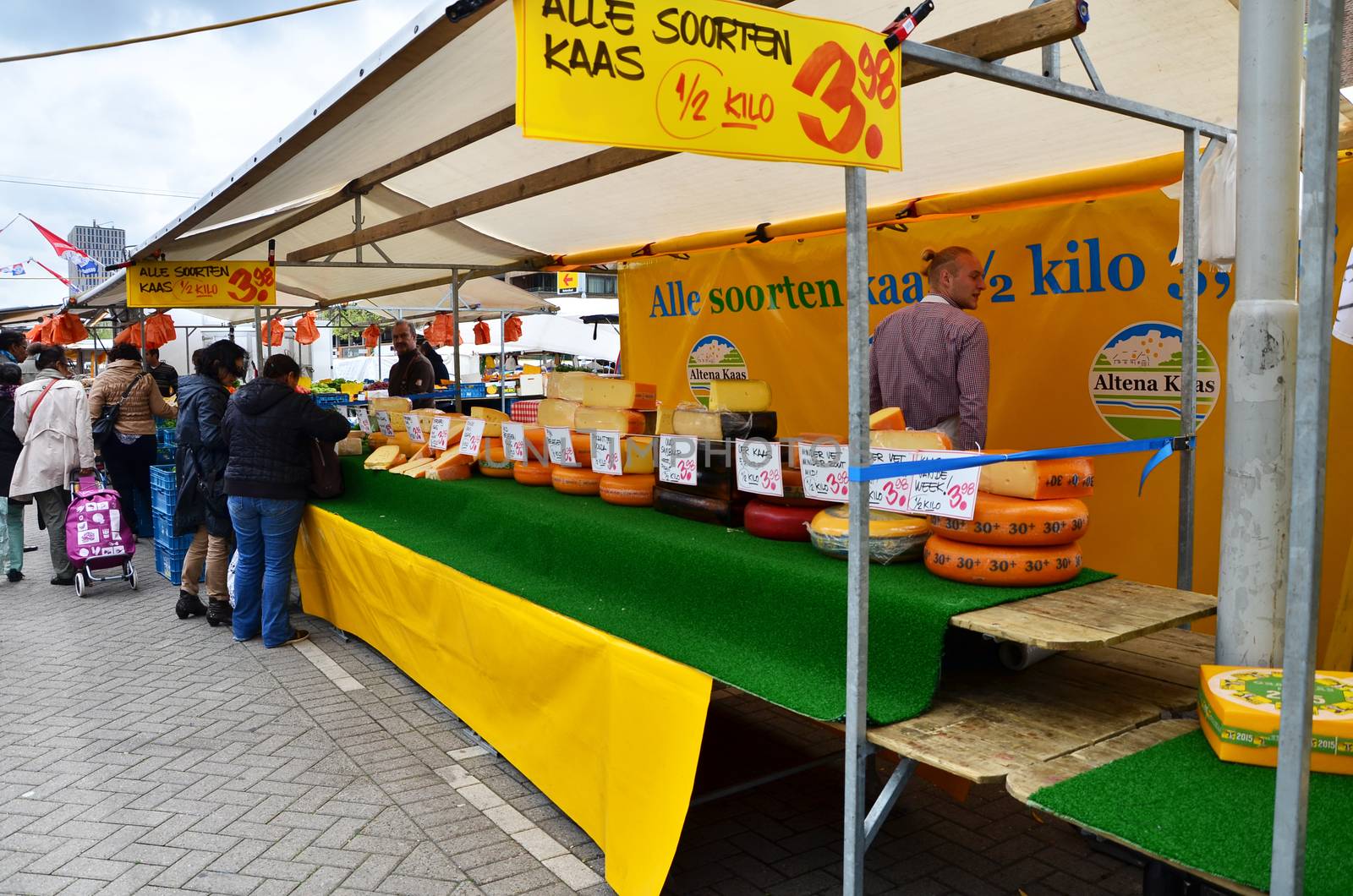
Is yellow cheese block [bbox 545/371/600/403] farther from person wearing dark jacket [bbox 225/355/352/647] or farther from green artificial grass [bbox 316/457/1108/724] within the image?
person wearing dark jacket [bbox 225/355/352/647]

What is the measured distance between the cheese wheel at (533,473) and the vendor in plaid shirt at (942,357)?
1.56 metres

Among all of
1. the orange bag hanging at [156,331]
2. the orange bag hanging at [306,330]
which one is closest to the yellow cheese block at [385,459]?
the orange bag hanging at [156,331]

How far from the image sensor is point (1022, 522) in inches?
93.0

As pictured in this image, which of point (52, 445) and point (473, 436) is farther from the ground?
point (473, 436)

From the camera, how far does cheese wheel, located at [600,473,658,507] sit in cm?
368

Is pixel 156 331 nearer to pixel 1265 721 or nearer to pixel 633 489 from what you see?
pixel 633 489

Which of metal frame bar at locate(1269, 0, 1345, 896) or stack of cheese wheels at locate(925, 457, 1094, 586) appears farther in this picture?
stack of cheese wheels at locate(925, 457, 1094, 586)

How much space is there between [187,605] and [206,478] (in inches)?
39.2

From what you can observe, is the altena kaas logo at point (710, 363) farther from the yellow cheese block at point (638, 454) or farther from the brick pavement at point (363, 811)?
the yellow cheese block at point (638, 454)

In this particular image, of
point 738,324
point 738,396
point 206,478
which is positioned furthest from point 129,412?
point 738,396

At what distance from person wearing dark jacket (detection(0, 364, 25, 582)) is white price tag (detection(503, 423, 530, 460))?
5.32m

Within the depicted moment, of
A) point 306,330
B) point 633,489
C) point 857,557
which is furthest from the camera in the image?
point 306,330

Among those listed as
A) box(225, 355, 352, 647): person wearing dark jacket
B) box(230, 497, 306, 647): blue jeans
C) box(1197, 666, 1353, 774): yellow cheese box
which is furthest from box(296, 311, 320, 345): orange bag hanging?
box(1197, 666, 1353, 774): yellow cheese box

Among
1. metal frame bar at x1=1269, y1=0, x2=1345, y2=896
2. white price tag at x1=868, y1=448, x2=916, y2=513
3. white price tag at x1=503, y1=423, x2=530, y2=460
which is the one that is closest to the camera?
metal frame bar at x1=1269, y1=0, x2=1345, y2=896
